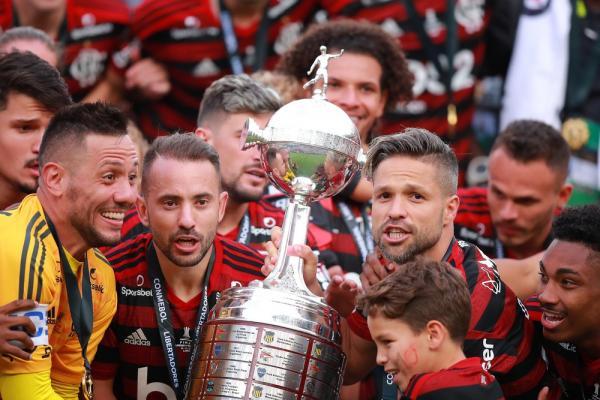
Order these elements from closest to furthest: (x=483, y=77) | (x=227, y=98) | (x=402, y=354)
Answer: (x=402, y=354) → (x=227, y=98) → (x=483, y=77)

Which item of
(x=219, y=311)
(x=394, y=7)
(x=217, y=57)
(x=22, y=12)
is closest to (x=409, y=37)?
(x=394, y=7)

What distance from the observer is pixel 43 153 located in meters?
5.18

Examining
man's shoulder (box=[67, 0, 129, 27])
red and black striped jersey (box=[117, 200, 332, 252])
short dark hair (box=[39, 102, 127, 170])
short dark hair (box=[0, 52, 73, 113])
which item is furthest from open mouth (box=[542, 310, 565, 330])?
man's shoulder (box=[67, 0, 129, 27])

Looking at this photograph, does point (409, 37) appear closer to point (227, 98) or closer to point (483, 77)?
point (483, 77)

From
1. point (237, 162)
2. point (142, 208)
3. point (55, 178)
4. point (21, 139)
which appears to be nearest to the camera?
point (55, 178)

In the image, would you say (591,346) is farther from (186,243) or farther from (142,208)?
(142,208)

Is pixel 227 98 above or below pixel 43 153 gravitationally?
above

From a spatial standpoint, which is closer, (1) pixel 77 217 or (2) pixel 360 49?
(1) pixel 77 217

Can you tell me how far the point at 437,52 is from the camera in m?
7.68

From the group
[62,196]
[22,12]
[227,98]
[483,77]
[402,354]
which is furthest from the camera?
[483,77]

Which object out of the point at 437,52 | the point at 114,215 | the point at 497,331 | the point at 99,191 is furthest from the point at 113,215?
the point at 437,52

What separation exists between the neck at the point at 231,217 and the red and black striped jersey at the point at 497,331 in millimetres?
1115

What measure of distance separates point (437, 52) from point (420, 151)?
263 centimetres

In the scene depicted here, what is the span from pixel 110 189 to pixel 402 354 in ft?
4.51
